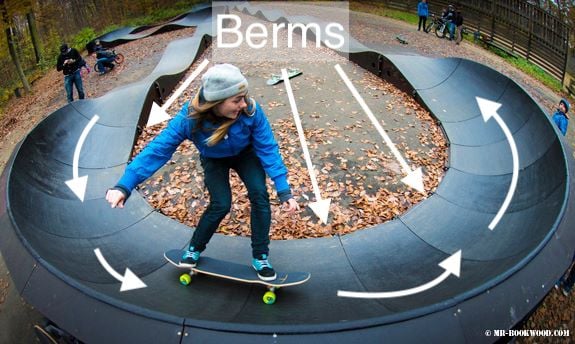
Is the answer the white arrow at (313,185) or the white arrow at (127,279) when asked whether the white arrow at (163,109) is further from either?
the white arrow at (127,279)

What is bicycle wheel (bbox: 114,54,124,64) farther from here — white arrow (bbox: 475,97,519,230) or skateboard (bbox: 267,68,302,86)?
white arrow (bbox: 475,97,519,230)

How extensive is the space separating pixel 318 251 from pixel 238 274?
1559mm

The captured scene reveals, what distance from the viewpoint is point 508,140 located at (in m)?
8.13

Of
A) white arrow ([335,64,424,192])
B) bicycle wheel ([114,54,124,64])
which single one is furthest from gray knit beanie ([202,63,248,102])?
bicycle wheel ([114,54,124,64])

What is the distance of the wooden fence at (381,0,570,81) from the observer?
1758 centimetres

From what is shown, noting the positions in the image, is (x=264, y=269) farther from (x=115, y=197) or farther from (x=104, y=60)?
(x=104, y=60)

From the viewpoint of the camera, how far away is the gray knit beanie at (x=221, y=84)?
11.7 feet

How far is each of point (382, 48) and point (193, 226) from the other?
1538 centimetres

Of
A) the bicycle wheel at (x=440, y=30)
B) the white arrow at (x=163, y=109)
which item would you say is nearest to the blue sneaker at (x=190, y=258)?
the white arrow at (x=163, y=109)

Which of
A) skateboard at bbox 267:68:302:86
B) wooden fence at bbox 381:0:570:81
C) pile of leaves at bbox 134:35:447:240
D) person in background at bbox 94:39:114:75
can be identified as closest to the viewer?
pile of leaves at bbox 134:35:447:240

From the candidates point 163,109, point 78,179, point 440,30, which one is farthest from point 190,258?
point 440,30

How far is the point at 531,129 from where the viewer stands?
7832 mm

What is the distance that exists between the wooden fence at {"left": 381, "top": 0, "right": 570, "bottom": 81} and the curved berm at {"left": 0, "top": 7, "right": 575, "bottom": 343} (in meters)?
11.3

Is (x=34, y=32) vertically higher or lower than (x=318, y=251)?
higher
